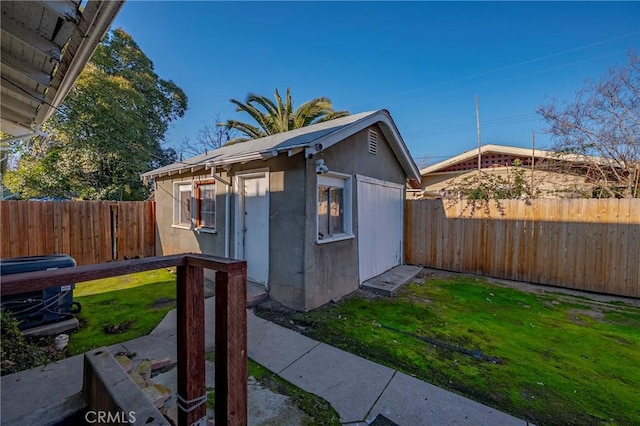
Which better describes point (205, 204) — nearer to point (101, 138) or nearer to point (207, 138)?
point (101, 138)

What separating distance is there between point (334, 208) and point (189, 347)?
14.6ft

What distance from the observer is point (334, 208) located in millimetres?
5734

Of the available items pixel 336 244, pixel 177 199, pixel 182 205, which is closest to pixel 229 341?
pixel 336 244

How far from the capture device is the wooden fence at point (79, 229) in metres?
6.54

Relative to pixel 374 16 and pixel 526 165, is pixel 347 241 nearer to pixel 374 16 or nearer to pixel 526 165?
pixel 374 16

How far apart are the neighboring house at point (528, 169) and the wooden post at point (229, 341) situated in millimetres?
9325

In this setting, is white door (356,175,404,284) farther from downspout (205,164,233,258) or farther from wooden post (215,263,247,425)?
wooden post (215,263,247,425)

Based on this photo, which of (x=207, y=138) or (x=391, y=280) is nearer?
(x=391, y=280)

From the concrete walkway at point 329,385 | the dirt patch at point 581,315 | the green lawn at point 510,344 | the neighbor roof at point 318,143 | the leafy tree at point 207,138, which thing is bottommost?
the dirt patch at point 581,315

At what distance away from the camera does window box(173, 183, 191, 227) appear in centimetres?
761

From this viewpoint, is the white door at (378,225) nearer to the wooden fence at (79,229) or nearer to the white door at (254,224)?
the white door at (254,224)

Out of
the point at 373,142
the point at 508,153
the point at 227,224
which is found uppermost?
the point at 508,153

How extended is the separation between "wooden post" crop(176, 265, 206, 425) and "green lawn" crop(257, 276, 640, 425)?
248 cm

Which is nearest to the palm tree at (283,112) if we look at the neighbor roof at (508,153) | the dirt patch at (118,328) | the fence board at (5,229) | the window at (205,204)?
the neighbor roof at (508,153)
